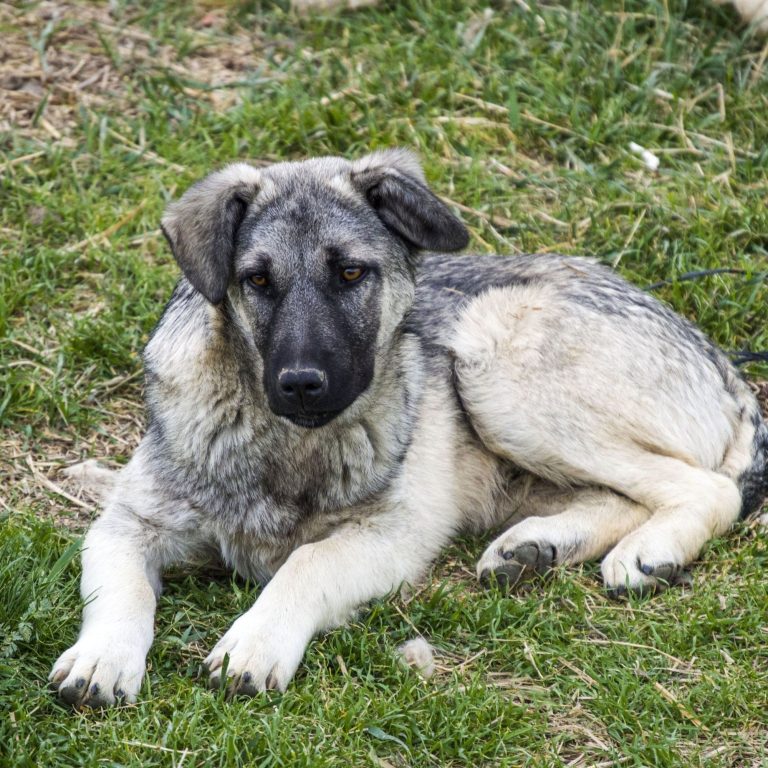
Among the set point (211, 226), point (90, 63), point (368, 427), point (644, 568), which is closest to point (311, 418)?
point (368, 427)

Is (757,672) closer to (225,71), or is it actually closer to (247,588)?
(247,588)

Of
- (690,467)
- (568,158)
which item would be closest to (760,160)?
(568,158)

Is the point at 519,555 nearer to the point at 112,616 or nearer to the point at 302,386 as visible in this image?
the point at 302,386

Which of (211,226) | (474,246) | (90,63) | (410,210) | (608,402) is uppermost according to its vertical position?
(410,210)

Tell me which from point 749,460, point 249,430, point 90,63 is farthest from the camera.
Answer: point 90,63

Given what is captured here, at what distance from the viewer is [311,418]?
4.30 m

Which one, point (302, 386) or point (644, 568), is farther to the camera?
point (644, 568)

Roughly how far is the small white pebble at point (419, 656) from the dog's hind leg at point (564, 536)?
1.74 feet

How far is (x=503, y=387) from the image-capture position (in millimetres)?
5406

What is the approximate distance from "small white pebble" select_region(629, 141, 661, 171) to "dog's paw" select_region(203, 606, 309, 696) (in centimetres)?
432

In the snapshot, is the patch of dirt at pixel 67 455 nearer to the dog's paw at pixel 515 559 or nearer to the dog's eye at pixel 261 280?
the dog's eye at pixel 261 280

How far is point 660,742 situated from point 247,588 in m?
1.71

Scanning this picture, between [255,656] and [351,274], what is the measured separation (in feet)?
4.79

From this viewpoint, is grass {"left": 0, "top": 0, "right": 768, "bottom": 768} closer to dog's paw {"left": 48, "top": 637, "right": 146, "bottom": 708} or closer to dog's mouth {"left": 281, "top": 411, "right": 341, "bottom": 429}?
dog's paw {"left": 48, "top": 637, "right": 146, "bottom": 708}
